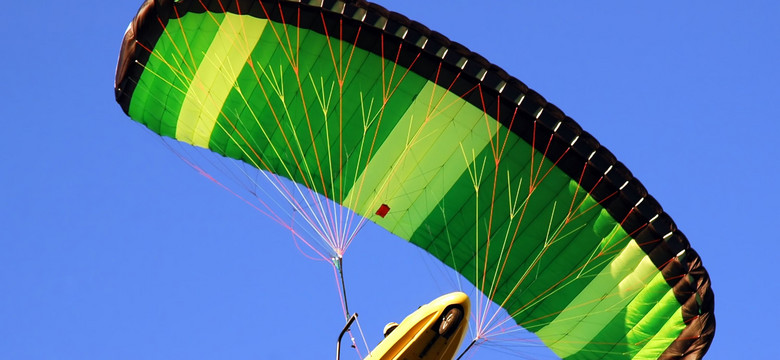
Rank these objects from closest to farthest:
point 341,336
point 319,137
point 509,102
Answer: point 341,336 → point 509,102 → point 319,137

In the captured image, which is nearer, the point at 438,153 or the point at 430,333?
the point at 430,333

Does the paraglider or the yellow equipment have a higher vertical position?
the paraglider

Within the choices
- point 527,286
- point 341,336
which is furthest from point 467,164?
point 341,336

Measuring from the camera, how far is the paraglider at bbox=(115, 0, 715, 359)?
57.5ft

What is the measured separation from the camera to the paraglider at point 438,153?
1753cm

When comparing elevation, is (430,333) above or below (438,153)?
below

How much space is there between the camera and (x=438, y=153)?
719 inches

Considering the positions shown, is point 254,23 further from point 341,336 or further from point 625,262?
point 625,262

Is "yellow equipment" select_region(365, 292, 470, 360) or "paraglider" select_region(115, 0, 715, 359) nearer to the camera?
"yellow equipment" select_region(365, 292, 470, 360)

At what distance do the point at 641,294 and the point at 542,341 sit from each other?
1880mm

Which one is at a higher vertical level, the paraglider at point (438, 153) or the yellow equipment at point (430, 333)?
the paraglider at point (438, 153)

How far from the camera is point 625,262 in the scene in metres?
18.1

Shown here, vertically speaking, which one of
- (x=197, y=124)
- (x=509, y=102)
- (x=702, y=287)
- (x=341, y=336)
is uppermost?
(x=509, y=102)

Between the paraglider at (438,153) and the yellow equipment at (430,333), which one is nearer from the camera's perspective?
the yellow equipment at (430,333)
